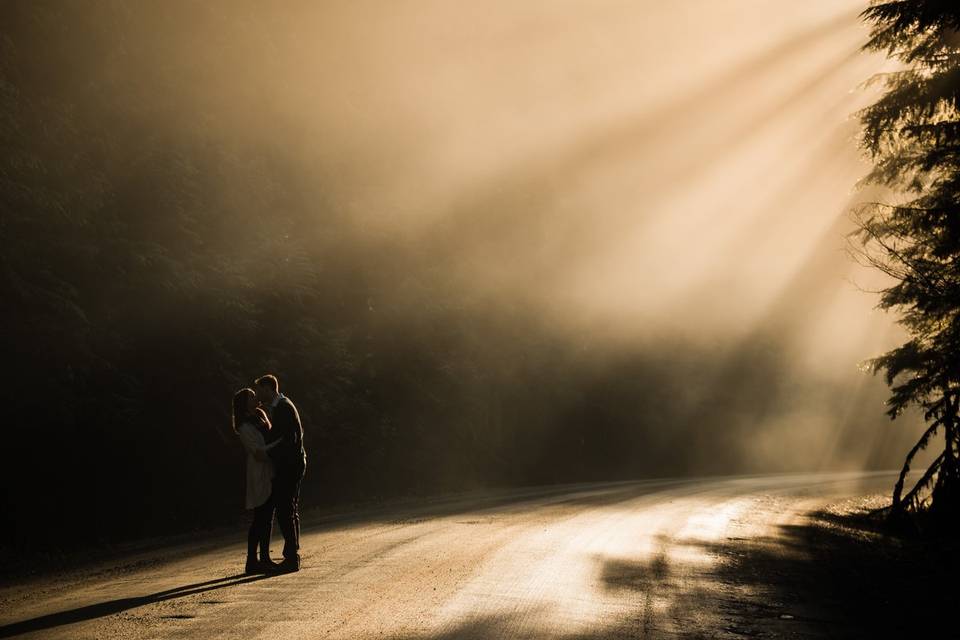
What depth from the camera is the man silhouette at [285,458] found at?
9.50 m

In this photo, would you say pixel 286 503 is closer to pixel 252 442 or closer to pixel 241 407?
pixel 252 442

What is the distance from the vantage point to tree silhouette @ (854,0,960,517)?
12.1m

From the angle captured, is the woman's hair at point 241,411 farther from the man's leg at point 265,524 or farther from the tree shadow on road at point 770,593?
the tree shadow on road at point 770,593

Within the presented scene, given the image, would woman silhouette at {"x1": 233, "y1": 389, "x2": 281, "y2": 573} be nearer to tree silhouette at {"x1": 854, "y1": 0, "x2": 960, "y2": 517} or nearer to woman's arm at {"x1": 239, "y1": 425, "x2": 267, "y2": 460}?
woman's arm at {"x1": 239, "y1": 425, "x2": 267, "y2": 460}

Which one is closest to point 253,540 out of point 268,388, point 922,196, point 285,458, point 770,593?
point 285,458

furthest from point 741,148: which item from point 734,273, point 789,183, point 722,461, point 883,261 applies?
point 883,261

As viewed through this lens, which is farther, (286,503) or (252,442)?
(286,503)

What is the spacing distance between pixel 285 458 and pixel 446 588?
2412mm

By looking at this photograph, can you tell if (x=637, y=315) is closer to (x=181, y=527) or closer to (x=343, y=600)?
(x=181, y=527)

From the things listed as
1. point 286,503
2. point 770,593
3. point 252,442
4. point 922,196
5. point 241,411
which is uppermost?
point 922,196

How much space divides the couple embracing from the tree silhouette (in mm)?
8714

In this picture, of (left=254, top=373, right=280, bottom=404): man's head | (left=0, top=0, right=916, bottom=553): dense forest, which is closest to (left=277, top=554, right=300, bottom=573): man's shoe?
(left=254, top=373, right=280, bottom=404): man's head

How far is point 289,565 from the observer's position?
31.0 ft

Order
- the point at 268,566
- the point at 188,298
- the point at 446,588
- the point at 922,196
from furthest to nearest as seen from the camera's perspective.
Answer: the point at 188,298 < the point at 922,196 < the point at 268,566 < the point at 446,588
